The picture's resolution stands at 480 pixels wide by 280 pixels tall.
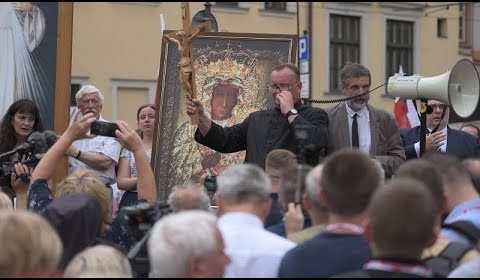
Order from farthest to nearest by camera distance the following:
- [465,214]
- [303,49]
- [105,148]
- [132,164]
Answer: [303,49], [132,164], [105,148], [465,214]

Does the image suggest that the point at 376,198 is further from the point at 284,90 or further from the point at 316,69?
the point at 316,69

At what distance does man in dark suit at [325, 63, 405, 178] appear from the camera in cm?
805

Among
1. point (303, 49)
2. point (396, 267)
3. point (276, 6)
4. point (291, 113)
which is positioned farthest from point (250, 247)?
point (276, 6)

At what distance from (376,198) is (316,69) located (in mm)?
28738

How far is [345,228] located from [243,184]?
1.90 feet

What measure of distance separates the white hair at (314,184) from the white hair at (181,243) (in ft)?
1.97

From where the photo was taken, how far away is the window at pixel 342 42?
33.5m

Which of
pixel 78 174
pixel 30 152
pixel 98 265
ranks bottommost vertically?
pixel 98 265

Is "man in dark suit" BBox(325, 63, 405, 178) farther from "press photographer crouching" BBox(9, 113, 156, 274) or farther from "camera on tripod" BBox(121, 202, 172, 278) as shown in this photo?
"camera on tripod" BBox(121, 202, 172, 278)

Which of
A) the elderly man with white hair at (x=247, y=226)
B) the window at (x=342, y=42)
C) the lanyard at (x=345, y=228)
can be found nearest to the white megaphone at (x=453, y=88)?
the elderly man with white hair at (x=247, y=226)

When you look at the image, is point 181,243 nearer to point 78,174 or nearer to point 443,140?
point 78,174

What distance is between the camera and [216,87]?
9.16m

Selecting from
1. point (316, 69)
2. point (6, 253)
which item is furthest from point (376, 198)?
point (316, 69)

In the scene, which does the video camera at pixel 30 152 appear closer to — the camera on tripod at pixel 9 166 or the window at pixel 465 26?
the camera on tripod at pixel 9 166
